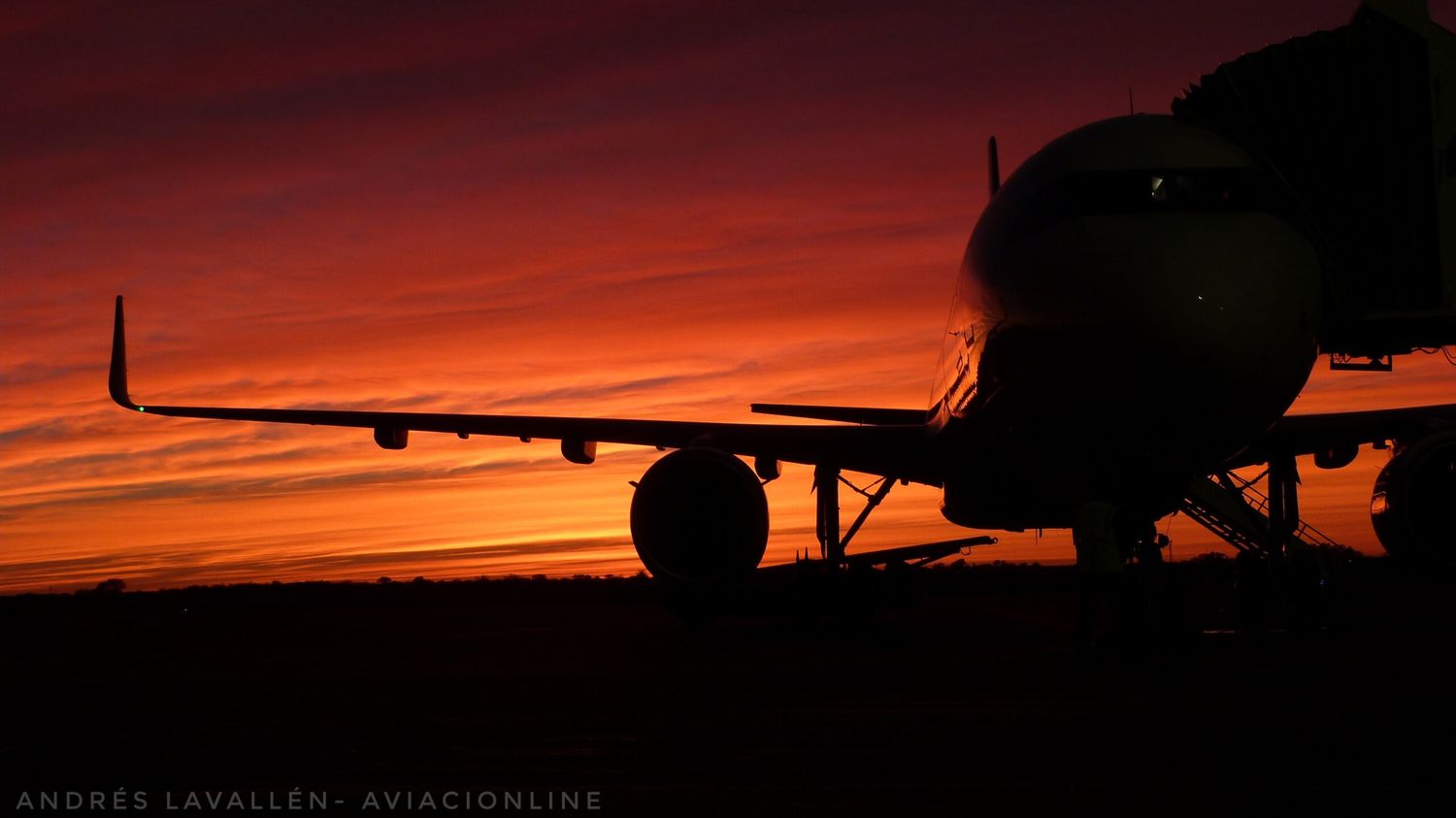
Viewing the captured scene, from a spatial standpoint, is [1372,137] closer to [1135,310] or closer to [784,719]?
[1135,310]

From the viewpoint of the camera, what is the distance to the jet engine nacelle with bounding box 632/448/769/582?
16.0m

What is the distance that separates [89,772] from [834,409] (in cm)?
1825

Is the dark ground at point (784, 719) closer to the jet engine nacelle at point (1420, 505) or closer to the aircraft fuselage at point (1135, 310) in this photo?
the jet engine nacelle at point (1420, 505)

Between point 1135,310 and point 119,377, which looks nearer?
point 1135,310

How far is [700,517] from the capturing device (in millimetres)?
16250

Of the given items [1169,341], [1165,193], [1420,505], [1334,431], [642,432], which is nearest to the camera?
[1169,341]

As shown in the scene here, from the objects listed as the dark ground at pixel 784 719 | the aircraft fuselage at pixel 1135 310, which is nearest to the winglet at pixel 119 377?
the dark ground at pixel 784 719

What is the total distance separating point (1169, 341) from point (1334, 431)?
24.7ft

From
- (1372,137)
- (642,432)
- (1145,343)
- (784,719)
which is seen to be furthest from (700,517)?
(1372,137)

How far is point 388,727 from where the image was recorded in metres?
8.95

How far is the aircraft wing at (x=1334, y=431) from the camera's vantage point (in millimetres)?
17953

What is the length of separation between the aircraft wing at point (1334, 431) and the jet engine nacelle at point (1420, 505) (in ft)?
9.52

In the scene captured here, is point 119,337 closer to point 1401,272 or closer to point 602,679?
point 602,679

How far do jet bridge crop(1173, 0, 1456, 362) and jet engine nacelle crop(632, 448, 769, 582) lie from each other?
9.38 meters
